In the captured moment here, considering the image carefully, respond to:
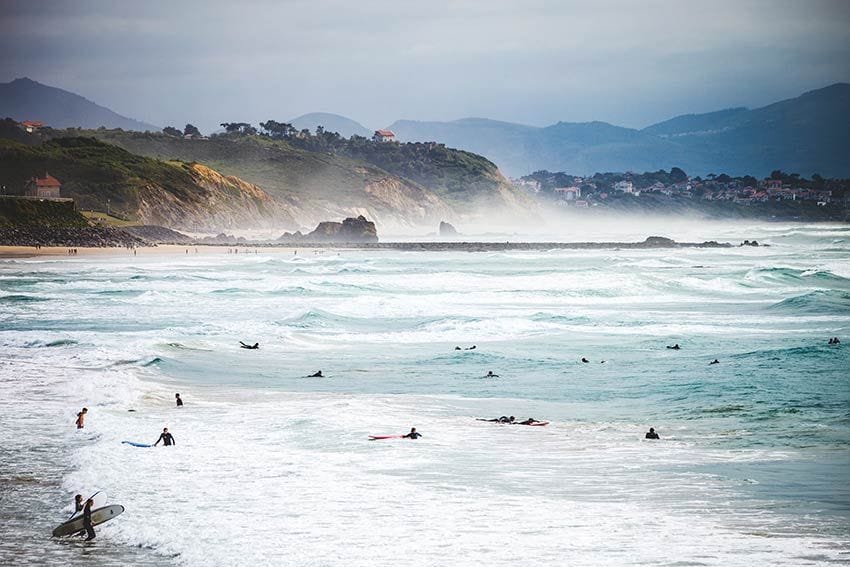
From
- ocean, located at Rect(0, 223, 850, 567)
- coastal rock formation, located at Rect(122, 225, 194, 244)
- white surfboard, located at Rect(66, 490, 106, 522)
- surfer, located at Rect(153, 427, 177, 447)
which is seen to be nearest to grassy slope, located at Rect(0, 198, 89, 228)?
coastal rock formation, located at Rect(122, 225, 194, 244)

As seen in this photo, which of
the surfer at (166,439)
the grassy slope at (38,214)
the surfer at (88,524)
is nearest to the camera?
the surfer at (88,524)

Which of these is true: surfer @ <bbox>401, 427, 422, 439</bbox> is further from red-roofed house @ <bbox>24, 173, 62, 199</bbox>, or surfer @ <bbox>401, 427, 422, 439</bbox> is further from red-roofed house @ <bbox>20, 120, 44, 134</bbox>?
red-roofed house @ <bbox>20, 120, 44, 134</bbox>

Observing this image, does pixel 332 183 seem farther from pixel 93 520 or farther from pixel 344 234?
pixel 93 520

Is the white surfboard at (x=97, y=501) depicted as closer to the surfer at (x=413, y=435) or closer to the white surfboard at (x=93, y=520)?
the white surfboard at (x=93, y=520)

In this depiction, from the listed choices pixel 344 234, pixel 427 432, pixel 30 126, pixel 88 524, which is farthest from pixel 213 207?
pixel 88 524

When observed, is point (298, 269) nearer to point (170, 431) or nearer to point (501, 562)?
point (170, 431)

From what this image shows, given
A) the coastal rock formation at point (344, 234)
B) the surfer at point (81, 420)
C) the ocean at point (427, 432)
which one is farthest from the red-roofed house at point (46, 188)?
the surfer at point (81, 420)

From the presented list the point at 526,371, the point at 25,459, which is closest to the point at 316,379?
the point at 526,371
